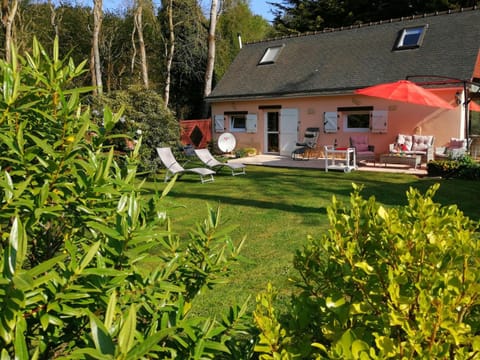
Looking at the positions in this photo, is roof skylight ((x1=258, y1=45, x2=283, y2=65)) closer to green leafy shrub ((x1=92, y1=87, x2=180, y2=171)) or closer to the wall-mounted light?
green leafy shrub ((x1=92, y1=87, x2=180, y2=171))

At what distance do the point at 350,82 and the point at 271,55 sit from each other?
20.6 ft

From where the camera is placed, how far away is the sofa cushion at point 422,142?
15.0 m

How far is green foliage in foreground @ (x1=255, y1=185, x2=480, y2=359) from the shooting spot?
127 centimetres

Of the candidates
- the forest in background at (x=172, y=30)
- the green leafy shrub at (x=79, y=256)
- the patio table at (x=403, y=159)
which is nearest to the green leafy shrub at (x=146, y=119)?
the patio table at (x=403, y=159)

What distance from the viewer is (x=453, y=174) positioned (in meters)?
12.2

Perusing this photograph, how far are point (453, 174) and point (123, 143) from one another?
406 inches

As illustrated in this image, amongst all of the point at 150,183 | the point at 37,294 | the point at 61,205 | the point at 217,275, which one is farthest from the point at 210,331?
the point at 150,183

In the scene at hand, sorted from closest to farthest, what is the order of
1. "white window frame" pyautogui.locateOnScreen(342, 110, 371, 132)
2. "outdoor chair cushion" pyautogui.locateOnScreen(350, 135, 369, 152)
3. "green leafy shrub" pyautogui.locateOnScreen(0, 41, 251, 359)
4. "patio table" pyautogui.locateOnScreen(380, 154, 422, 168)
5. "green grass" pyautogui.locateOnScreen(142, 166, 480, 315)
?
"green leafy shrub" pyautogui.locateOnScreen(0, 41, 251, 359) → "green grass" pyautogui.locateOnScreen(142, 166, 480, 315) → "patio table" pyautogui.locateOnScreen(380, 154, 422, 168) → "outdoor chair cushion" pyautogui.locateOnScreen(350, 135, 369, 152) → "white window frame" pyautogui.locateOnScreen(342, 110, 371, 132)

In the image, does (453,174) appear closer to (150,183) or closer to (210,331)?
(150,183)

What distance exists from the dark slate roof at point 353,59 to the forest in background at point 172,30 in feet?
19.9

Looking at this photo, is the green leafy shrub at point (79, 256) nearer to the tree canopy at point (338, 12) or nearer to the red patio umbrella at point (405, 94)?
the red patio umbrella at point (405, 94)

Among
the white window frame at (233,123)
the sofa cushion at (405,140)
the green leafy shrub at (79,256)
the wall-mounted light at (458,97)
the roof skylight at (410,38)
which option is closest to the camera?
the green leafy shrub at (79,256)

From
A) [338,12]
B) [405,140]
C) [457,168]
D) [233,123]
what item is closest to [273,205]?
[457,168]

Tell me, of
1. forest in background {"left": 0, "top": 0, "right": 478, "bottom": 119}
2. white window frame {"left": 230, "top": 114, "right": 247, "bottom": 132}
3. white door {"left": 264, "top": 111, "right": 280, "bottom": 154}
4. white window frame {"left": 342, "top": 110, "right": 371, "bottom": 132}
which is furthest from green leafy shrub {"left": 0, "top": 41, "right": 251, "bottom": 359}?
forest in background {"left": 0, "top": 0, "right": 478, "bottom": 119}
